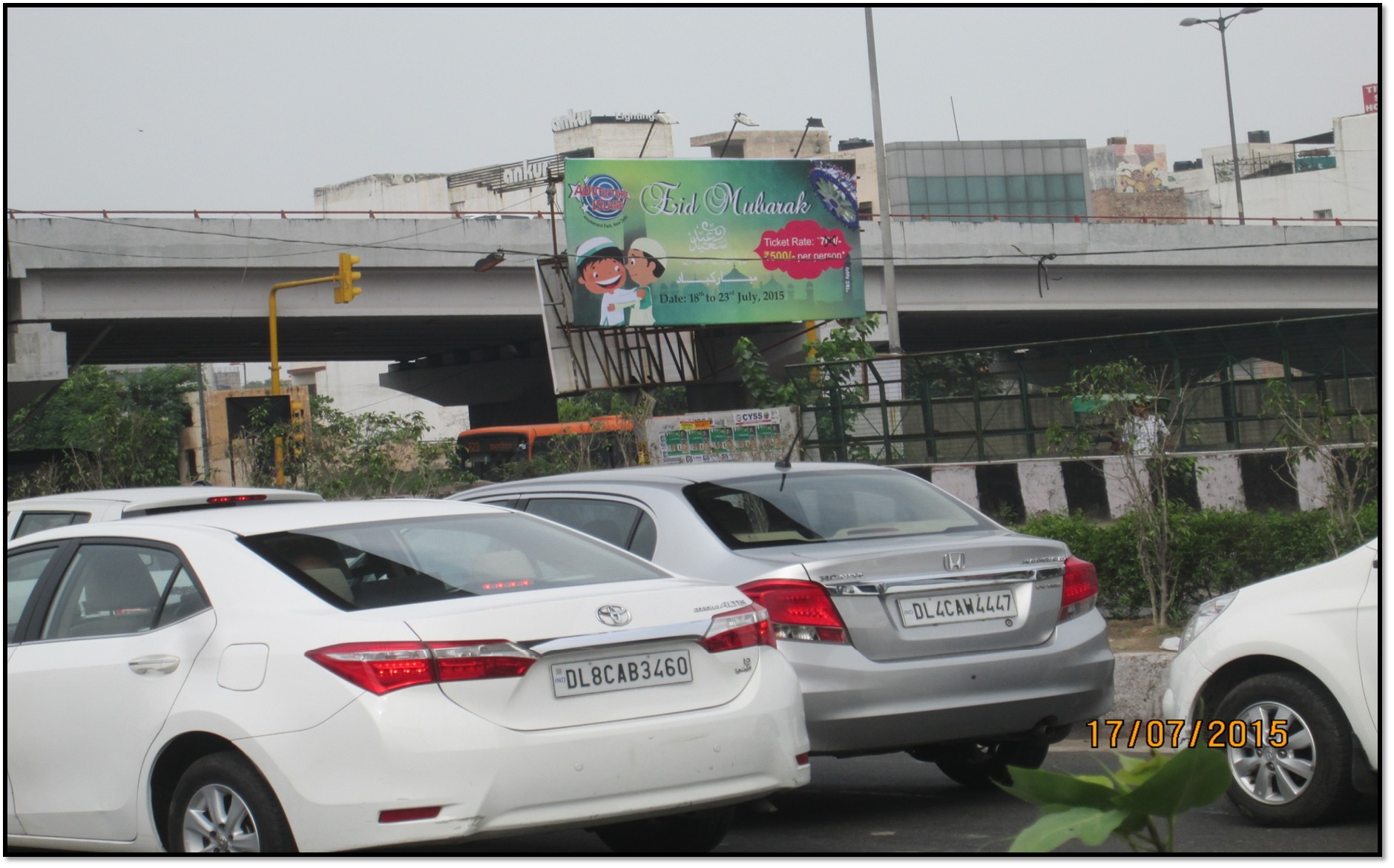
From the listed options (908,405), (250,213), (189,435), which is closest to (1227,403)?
(908,405)

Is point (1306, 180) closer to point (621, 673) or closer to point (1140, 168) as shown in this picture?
point (1140, 168)

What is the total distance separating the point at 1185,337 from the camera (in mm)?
18516

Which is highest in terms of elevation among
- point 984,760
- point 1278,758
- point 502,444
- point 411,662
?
point 411,662

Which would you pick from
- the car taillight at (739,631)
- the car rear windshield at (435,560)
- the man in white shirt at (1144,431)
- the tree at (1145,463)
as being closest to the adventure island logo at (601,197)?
the tree at (1145,463)

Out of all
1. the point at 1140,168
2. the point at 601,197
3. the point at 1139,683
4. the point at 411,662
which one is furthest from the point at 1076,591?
the point at 1140,168

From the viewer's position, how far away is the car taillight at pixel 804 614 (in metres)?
5.57

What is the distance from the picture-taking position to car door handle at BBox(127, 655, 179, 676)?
4450 millimetres

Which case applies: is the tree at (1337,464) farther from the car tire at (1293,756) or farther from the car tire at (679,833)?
the car tire at (679,833)

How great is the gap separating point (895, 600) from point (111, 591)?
2699 millimetres

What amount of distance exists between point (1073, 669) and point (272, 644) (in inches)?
123

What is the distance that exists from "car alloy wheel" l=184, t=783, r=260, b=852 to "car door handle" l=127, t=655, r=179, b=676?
0.37 meters

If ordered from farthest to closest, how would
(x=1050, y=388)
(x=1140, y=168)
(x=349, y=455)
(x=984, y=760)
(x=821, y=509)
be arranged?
(x=1140, y=168) → (x=349, y=455) → (x=1050, y=388) → (x=984, y=760) → (x=821, y=509)

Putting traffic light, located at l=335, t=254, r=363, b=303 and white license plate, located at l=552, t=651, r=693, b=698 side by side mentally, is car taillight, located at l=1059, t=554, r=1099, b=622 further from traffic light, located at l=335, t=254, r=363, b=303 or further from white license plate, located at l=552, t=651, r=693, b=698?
traffic light, located at l=335, t=254, r=363, b=303

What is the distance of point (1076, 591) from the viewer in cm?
611
